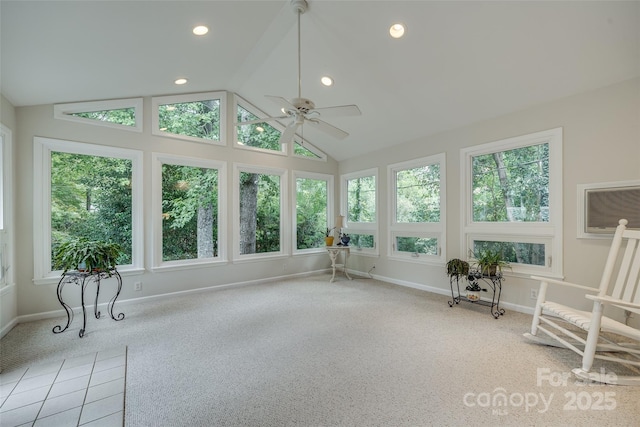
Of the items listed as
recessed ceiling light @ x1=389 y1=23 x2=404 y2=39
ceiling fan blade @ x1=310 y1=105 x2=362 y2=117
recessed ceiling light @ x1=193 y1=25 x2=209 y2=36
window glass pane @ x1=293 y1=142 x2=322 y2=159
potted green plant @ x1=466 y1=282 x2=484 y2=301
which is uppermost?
recessed ceiling light @ x1=389 y1=23 x2=404 y2=39

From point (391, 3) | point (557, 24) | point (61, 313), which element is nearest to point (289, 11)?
point (391, 3)

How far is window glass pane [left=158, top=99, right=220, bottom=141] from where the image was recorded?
448 cm

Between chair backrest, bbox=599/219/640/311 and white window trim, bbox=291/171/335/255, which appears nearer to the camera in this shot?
chair backrest, bbox=599/219/640/311

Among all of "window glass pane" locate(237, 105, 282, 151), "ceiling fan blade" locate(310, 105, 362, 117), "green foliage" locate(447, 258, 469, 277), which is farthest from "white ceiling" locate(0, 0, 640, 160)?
"green foliage" locate(447, 258, 469, 277)

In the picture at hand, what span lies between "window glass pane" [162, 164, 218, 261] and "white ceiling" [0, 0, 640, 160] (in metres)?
1.32

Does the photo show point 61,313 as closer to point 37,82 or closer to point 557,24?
point 37,82

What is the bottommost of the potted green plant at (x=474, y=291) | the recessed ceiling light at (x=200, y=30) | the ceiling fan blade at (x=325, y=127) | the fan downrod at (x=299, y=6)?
the potted green plant at (x=474, y=291)

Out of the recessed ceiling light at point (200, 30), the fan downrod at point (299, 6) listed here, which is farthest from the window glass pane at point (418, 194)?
the recessed ceiling light at point (200, 30)

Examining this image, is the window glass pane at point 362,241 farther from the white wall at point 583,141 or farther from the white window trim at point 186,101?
the white window trim at point 186,101

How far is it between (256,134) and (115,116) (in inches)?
86.4

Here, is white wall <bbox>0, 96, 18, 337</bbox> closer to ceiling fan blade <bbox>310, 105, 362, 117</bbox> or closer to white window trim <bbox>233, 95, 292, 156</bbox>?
white window trim <bbox>233, 95, 292, 156</bbox>

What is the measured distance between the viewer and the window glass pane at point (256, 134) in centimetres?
525

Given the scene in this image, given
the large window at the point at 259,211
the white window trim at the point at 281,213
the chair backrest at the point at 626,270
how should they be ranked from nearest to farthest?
the chair backrest at the point at 626,270 → the white window trim at the point at 281,213 → the large window at the point at 259,211

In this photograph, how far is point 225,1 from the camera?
2.62 meters
